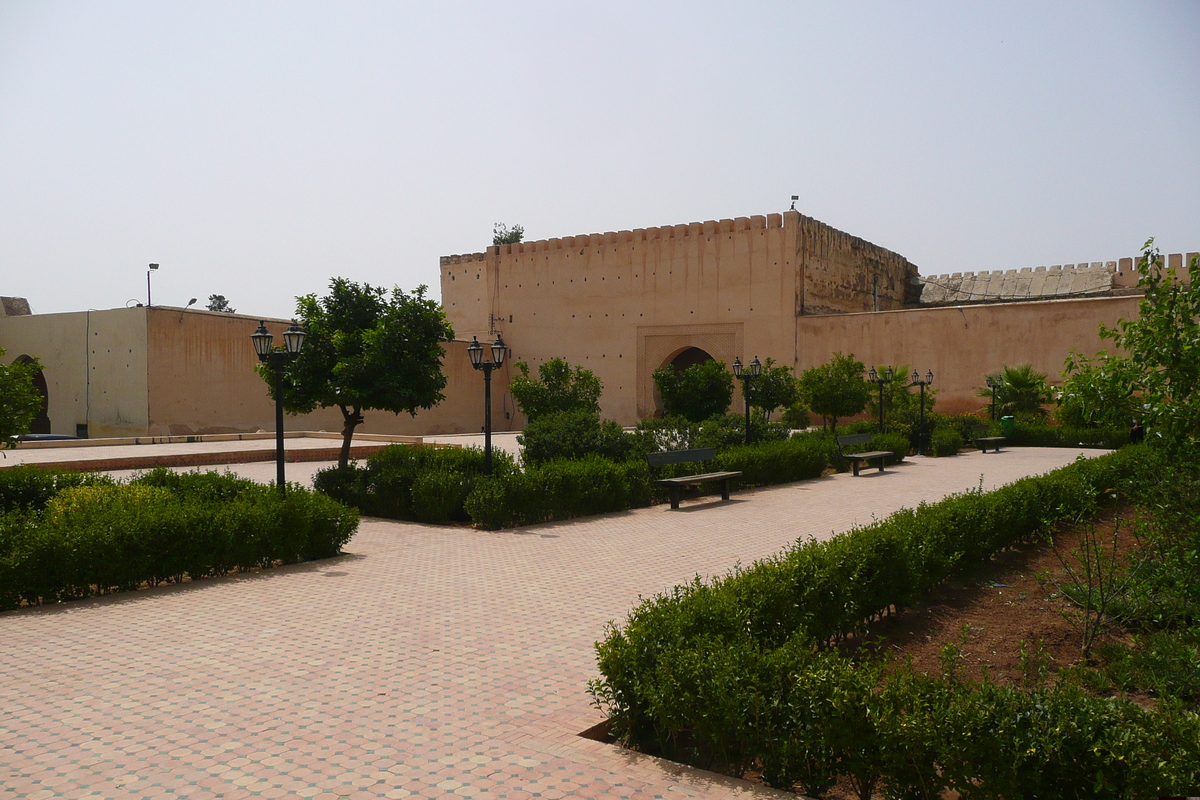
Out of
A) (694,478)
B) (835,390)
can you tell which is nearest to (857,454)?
(835,390)

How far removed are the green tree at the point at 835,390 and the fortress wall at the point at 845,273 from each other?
32.6ft

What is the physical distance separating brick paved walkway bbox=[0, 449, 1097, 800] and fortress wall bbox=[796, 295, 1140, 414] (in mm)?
20297

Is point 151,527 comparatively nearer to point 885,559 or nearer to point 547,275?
point 885,559

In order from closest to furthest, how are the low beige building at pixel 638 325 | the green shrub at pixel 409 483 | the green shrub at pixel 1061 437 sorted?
the green shrub at pixel 409 483
the green shrub at pixel 1061 437
the low beige building at pixel 638 325

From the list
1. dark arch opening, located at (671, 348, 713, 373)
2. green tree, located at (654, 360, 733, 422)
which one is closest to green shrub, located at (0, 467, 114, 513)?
green tree, located at (654, 360, 733, 422)

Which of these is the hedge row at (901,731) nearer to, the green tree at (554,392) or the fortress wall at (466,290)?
the green tree at (554,392)

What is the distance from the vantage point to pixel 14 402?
8297 mm

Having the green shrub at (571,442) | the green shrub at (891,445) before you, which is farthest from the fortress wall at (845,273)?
the green shrub at (571,442)

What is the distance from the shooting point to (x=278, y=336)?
21.6 m

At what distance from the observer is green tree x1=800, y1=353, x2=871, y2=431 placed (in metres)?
18.0

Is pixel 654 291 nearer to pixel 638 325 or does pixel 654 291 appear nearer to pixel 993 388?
pixel 638 325

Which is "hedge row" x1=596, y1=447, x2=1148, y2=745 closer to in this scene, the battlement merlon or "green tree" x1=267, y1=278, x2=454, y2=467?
"green tree" x1=267, y1=278, x2=454, y2=467

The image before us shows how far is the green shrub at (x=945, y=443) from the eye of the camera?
18391 mm

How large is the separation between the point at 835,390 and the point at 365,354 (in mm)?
11378
